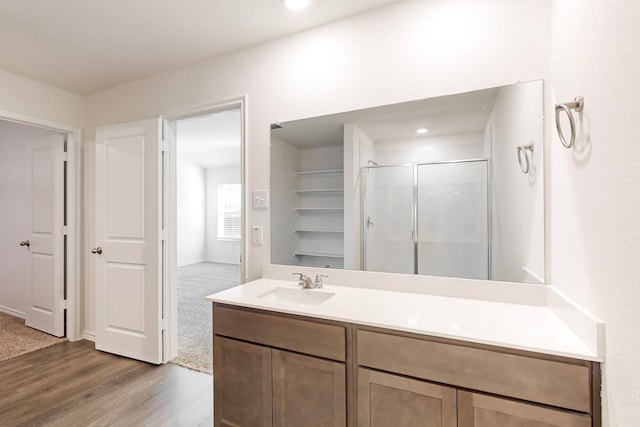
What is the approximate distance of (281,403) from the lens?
56.8 inches

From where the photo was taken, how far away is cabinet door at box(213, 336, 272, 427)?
149cm

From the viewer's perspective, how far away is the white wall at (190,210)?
711 cm

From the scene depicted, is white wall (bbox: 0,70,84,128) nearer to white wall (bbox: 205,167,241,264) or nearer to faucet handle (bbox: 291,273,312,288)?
faucet handle (bbox: 291,273,312,288)

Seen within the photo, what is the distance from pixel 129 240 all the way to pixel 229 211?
4.93m

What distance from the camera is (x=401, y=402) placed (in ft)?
3.91

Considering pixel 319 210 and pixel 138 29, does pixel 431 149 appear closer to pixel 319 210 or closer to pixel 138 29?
pixel 319 210

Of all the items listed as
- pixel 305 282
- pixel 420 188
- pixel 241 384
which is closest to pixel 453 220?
pixel 420 188

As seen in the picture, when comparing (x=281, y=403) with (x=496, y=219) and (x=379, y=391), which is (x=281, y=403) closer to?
(x=379, y=391)

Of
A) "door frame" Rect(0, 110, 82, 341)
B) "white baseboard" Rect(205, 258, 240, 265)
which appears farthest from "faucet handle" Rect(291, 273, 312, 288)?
"white baseboard" Rect(205, 258, 240, 265)

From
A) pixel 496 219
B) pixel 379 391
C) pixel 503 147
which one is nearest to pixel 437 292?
pixel 496 219

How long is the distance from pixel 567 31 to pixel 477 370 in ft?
4.44

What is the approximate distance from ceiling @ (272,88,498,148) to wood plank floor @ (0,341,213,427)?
6.38 ft

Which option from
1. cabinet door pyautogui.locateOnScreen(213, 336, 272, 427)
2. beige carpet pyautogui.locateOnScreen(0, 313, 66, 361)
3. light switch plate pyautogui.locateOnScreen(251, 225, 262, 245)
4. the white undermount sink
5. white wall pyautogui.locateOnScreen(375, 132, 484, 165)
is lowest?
beige carpet pyautogui.locateOnScreen(0, 313, 66, 361)

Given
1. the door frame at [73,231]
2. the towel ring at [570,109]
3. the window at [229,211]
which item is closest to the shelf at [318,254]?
the towel ring at [570,109]
